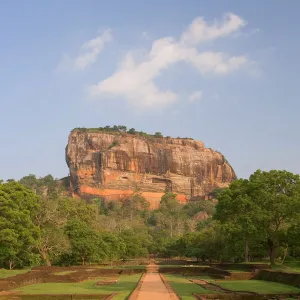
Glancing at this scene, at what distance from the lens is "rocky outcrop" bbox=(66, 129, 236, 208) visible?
457 ft

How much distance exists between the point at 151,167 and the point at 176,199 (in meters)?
14.6

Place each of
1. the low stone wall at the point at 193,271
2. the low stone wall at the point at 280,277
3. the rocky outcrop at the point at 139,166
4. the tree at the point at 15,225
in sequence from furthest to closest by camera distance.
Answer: the rocky outcrop at the point at 139,166, the low stone wall at the point at 193,271, the tree at the point at 15,225, the low stone wall at the point at 280,277

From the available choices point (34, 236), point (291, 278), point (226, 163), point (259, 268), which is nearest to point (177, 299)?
point (291, 278)

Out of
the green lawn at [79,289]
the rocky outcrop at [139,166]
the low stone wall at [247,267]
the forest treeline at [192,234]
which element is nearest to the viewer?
the green lawn at [79,289]

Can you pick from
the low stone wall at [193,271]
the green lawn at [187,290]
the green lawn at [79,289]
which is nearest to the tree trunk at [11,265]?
the green lawn at [79,289]

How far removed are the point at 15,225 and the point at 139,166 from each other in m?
110

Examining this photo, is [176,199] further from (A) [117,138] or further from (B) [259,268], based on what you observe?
(B) [259,268]

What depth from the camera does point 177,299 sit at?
1703 centimetres

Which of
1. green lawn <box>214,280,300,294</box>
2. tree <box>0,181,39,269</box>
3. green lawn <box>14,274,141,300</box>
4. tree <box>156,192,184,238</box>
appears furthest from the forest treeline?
tree <box>156,192,184,238</box>

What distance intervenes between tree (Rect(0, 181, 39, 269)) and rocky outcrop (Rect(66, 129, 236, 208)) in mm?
99437

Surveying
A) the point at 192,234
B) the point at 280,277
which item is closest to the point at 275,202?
the point at 280,277

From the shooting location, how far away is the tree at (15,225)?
109 feet

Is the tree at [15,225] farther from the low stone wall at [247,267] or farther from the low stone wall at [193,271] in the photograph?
the low stone wall at [247,267]

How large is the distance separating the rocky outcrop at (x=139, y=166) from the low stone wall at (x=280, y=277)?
111m
